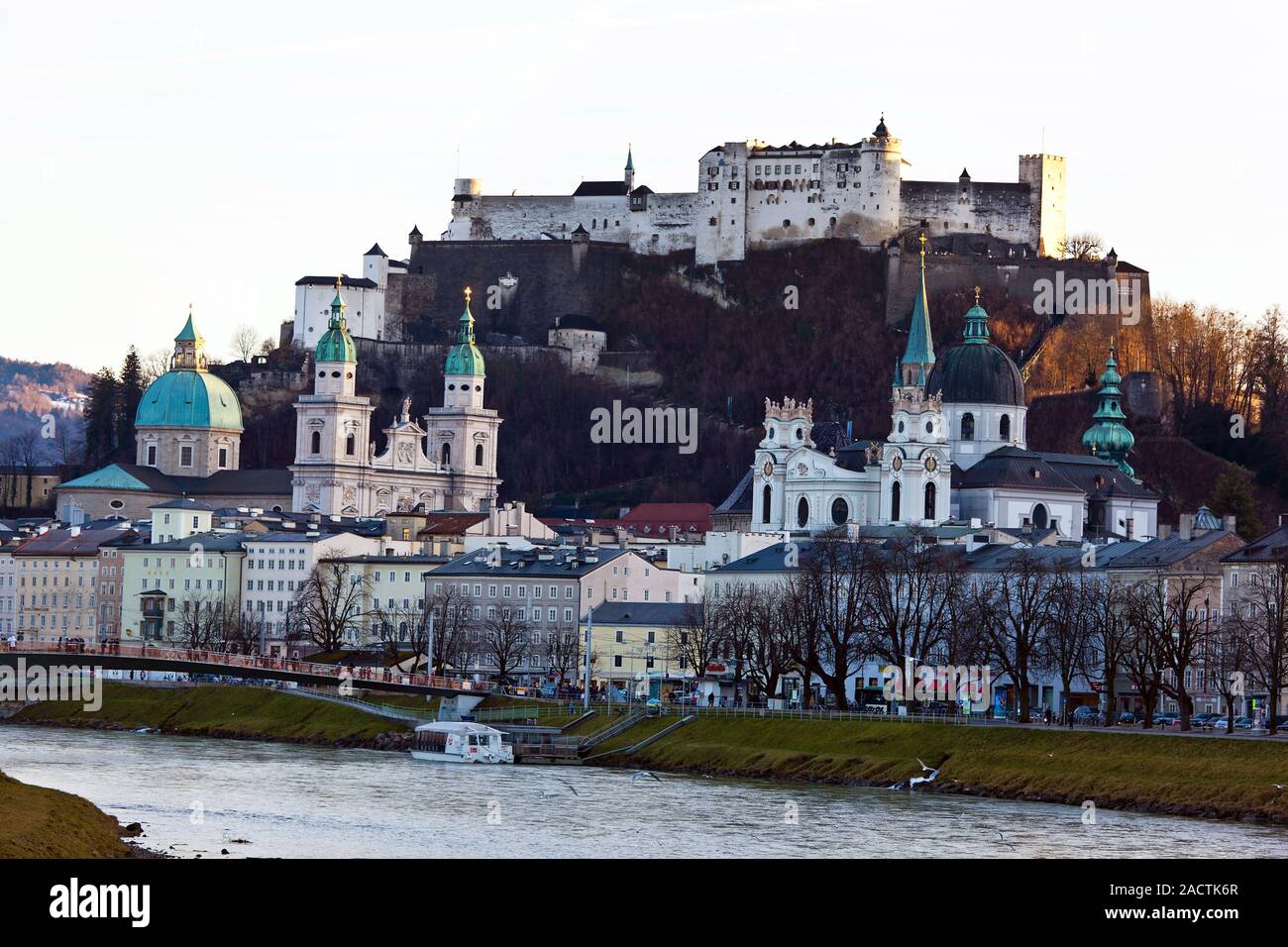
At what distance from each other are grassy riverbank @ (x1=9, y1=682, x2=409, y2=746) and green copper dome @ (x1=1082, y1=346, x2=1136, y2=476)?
5464 centimetres

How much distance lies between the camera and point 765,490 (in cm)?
12412

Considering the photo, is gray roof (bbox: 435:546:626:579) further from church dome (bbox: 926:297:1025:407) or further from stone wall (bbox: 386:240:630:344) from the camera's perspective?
stone wall (bbox: 386:240:630:344)

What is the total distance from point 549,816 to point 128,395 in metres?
114

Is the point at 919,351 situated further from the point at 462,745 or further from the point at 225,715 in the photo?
the point at 462,745

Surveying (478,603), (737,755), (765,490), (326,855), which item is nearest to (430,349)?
(765,490)

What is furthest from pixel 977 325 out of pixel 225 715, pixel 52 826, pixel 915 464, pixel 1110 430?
pixel 52 826

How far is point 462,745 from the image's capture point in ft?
247

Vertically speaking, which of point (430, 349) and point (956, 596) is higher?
point (430, 349)

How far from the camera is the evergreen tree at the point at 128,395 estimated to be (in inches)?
6545

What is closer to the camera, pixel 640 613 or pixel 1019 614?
pixel 1019 614

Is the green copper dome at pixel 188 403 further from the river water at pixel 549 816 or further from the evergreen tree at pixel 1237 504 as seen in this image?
the river water at pixel 549 816

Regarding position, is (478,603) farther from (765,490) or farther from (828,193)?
(828,193)

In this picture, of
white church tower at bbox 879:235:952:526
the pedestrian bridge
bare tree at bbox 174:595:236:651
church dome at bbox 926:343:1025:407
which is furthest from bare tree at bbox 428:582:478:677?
church dome at bbox 926:343:1025:407
